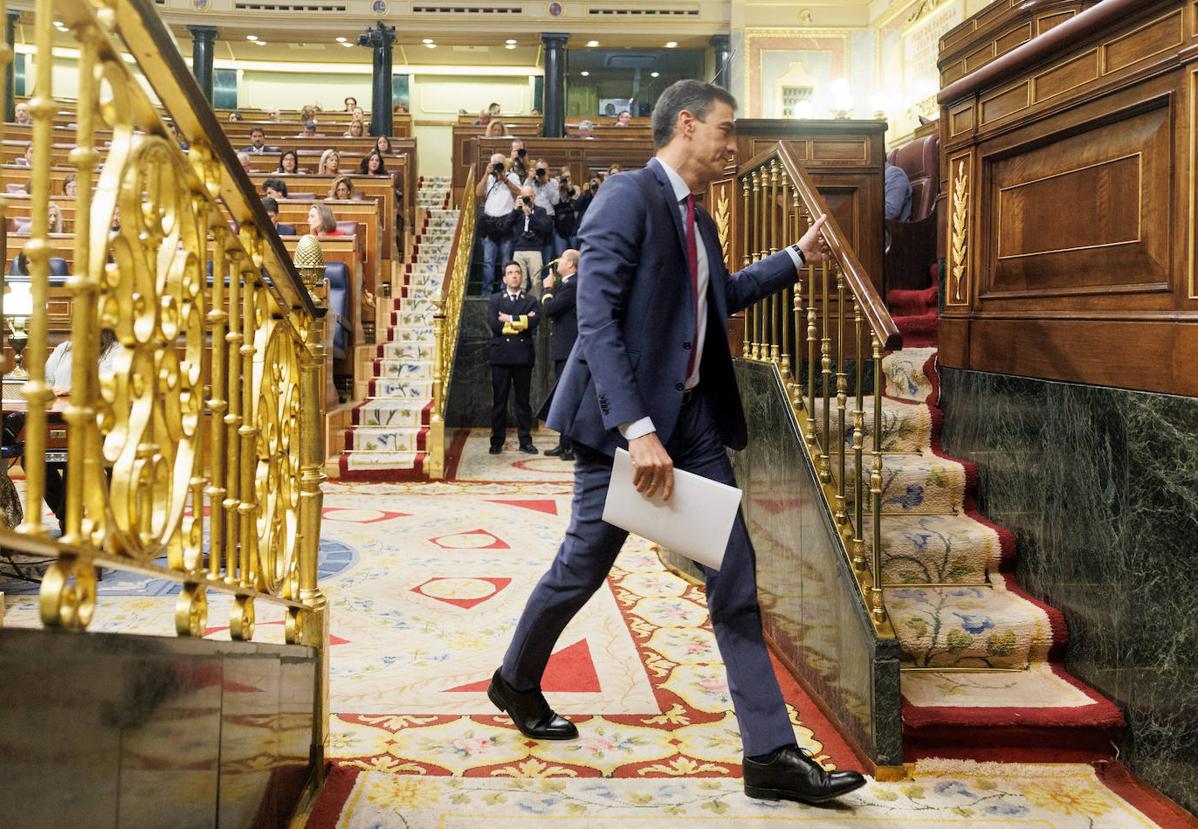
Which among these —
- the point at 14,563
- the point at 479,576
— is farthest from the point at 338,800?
the point at 14,563

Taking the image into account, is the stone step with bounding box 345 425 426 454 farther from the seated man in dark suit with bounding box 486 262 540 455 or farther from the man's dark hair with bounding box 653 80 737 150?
the man's dark hair with bounding box 653 80 737 150

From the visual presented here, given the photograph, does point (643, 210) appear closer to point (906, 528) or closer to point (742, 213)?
point (906, 528)

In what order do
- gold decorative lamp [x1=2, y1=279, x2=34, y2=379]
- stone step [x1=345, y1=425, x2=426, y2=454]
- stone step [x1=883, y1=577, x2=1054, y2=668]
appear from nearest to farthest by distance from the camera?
1. stone step [x1=883, y1=577, x2=1054, y2=668]
2. gold decorative lamp [x1=2, y1=279, x2=34, y2=379]
3. stone step [x1=345, y1=425, x2=426, y2=454]

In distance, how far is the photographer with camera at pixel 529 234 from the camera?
8.61 meters

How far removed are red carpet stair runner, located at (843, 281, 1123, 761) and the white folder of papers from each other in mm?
703

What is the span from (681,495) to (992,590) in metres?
1.20

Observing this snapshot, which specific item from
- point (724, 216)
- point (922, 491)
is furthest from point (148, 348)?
point (724, 216)

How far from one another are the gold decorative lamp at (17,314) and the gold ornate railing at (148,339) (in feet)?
8.97

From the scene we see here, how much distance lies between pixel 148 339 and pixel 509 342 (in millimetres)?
6175

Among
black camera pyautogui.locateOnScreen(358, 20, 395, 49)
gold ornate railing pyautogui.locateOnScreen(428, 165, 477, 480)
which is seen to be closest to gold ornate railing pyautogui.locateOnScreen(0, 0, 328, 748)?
gold ornate railing pyautogui.locateOnScreen(428, 165, 477, 480)

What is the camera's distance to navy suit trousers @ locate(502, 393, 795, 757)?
195cm

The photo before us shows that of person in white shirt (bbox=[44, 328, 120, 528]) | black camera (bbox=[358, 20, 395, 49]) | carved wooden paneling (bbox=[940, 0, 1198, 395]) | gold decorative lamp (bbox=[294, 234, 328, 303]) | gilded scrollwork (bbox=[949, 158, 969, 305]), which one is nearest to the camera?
carved wooden paneling (bbox=[940, 0, 1198, 395])

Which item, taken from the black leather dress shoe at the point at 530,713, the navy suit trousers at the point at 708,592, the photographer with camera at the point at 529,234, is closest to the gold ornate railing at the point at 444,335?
the photographer with camera at the point at 529,234

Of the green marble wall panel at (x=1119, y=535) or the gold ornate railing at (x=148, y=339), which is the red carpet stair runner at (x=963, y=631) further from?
the gold ornate railing at (x=148, y=339)
